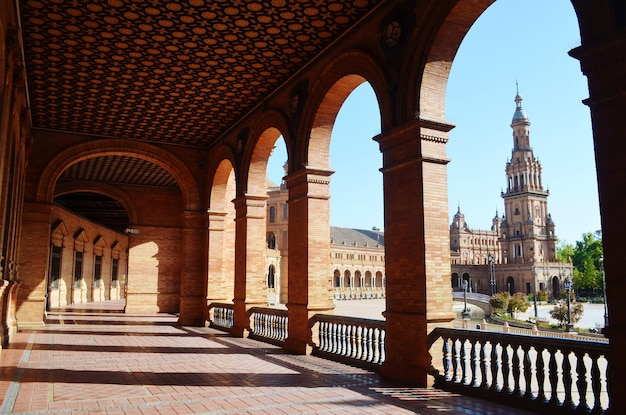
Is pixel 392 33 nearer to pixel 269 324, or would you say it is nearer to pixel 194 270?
pixel 269 324

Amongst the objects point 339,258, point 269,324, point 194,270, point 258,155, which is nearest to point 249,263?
point 269,324

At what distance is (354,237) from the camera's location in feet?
317

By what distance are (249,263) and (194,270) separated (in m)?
4.54

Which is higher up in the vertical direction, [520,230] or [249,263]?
[520,230]

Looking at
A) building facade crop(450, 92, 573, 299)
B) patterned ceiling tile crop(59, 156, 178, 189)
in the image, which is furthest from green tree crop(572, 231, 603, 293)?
patterned ceiling tile crop(59, 156, 178, 189)

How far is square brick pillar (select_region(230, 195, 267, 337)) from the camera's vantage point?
46.9 feet

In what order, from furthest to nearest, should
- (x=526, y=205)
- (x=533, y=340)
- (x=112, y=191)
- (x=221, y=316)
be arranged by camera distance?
(x=526, y=205), (x=112, y=191), (x=221, y=316), (x=533, y=340)

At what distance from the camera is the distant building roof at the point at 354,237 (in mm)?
91938

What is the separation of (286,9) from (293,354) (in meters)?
6.82

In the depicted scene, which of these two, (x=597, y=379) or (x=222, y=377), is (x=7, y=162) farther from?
(x=597, y=379)

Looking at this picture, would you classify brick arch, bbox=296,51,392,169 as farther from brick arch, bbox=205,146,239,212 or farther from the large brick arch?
brick arch, bbox=205,146,239,212

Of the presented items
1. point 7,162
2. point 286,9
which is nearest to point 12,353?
point 7,162

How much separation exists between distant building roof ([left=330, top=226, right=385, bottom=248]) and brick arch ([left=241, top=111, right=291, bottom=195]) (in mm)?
73283

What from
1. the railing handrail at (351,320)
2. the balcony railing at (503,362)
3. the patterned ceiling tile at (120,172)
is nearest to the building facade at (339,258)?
the patterned ceiling tile at (120,172)
